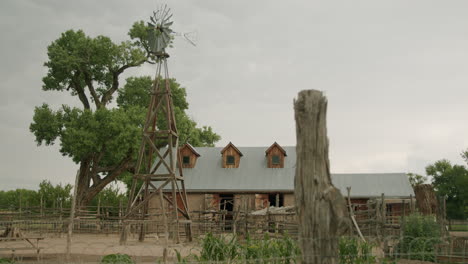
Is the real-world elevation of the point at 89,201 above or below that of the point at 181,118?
below

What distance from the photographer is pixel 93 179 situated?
40188 mm

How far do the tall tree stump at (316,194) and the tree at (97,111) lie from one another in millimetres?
30663

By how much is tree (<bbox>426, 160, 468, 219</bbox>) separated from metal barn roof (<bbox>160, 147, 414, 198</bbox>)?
13576 millimetres

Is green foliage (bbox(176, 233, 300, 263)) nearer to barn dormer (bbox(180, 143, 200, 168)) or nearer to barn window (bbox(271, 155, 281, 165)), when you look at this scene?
barn window (bbox(271, 155, 281, 165))

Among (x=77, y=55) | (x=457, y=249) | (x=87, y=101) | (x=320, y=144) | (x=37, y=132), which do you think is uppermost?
(x=77, y=55)

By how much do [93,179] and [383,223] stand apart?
2592 cm

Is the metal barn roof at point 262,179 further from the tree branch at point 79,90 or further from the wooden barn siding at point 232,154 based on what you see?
the tree branch at point 79,90

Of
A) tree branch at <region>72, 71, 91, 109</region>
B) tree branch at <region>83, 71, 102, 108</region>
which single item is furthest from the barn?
tree branch at <region>72, 71, 91, 109</region>

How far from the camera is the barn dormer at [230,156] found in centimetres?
3726

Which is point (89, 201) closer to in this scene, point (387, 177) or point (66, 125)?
point (66, 125)

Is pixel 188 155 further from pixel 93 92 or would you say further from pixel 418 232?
pixel 418 232

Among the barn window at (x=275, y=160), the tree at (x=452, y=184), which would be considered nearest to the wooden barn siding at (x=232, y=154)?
the barn window at (x=275, y=160)

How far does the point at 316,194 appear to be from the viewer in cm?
642

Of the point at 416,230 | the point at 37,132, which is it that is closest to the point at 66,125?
the point at 37,132
